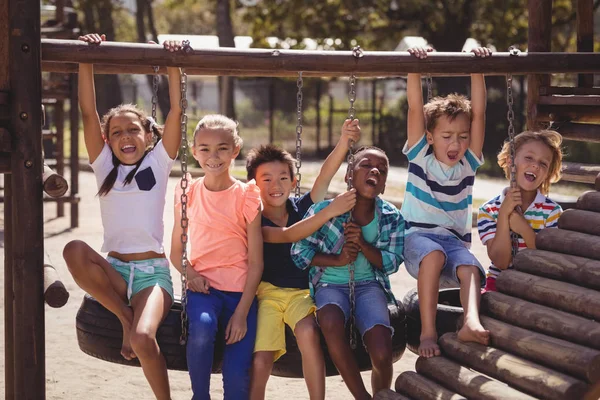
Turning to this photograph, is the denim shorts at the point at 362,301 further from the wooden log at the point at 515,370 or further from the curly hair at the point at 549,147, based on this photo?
the curly hair at the point at 549,147

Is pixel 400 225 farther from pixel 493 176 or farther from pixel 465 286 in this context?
pixel 493 176

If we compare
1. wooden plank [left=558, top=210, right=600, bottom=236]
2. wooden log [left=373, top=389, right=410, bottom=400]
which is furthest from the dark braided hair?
wooden plank [left=558, top=210, right=600, bottom=236]

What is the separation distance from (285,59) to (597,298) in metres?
1.95

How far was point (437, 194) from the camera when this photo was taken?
4.77 metres

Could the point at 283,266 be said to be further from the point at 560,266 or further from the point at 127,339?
the point at 560,266

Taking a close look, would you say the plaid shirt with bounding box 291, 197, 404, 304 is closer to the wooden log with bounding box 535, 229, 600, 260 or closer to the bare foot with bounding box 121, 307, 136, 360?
the wooden log with bounding box 535, 229, 600, 260

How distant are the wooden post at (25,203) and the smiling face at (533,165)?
2.48 meters

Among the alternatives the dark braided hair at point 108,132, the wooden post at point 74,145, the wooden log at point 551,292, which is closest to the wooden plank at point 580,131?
the wooden log at point 551,292

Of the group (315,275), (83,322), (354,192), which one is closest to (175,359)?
(83,322)

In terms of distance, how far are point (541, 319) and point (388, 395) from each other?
0.78 meters

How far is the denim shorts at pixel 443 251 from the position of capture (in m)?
4.50

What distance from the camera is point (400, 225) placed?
4.62 m

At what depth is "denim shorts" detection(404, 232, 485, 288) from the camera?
14.8ft

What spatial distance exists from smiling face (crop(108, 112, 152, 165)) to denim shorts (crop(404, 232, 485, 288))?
146cm
